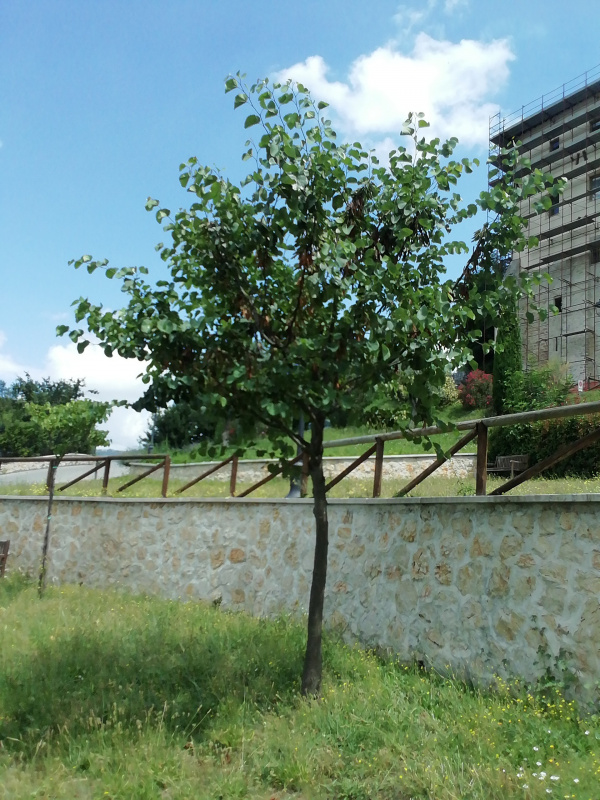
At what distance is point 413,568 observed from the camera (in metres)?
7.24

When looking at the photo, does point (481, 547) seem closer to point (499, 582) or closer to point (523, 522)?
point (499, 582)

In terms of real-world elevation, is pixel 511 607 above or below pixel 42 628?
above

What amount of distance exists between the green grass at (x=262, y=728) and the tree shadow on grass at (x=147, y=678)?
18 millimetres

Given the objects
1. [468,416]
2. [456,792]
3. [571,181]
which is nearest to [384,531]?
[456,792]

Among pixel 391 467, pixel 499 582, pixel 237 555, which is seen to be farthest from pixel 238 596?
pixel 391 467

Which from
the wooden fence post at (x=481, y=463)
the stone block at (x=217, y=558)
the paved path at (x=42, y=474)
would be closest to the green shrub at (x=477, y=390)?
the paved path at (x=42, y=474)

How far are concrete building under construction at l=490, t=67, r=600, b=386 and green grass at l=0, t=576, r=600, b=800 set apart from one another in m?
24.4

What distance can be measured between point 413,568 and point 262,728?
2342mm

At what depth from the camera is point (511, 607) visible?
20.0 ft

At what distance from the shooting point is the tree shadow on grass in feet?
18.8

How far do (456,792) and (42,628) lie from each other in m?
5.75

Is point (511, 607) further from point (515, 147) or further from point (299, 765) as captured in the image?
point (515, 147)

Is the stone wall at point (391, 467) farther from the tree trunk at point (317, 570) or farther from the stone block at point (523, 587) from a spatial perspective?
the tree trunk at point (317, 570)

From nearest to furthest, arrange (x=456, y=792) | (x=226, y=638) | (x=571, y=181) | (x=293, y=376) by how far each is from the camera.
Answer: (x=456, y=792) < (x=293, y=376) < (x=226, y=638) < (x=571, y=181)
